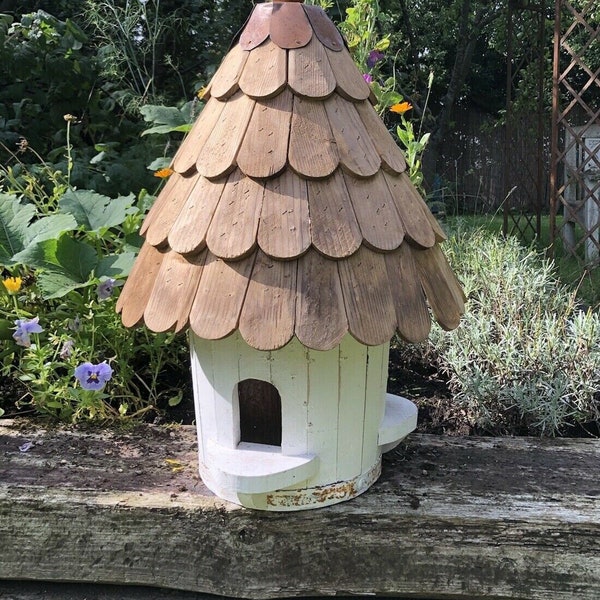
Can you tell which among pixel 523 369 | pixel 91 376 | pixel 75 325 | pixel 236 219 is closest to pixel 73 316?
pixel 75 325

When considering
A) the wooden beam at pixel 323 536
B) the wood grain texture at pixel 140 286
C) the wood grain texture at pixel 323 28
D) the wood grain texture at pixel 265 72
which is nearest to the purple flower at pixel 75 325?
the wooden beam at pixel 323 536

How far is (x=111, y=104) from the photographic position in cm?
344

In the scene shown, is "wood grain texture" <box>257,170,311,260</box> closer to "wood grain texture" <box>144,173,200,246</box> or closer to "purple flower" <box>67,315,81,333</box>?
"wood grain texture" <box>144,173,200,246</box>

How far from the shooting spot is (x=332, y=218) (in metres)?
0.99

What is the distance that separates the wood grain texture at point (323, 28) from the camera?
3.50 ft

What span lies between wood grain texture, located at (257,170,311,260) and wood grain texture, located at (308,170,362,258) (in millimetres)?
13

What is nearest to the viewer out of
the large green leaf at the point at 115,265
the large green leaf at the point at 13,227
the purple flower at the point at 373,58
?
the large green leaf at the point at 115,265

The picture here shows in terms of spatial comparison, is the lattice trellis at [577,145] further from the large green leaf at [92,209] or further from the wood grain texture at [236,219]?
the wood grain texture at [236,219]

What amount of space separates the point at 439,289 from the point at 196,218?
45 cm

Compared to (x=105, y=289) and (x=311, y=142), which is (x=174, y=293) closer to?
(x=311, y=142)

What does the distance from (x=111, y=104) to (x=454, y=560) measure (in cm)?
307

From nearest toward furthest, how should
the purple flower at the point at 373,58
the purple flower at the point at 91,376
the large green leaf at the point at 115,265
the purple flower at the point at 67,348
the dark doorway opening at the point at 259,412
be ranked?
the dark doorway opening at the point at 259,412 → the purple flower at the point at 91,376 → the purple flower at the point at 67,348 → the large green leaf at the point at 115,265 → the purple flower at the point at 373,58

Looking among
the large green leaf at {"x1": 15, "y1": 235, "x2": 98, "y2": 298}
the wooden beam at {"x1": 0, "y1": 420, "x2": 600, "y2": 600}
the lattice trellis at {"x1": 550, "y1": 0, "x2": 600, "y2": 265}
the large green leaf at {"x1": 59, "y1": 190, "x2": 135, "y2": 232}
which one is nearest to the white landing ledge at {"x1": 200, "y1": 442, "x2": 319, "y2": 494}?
the wooden beam at {"x1": 0, "y1": 420, "x2": 600, "y2": 600}

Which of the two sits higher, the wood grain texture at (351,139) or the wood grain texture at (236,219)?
the wood grain texture at (351,139)
